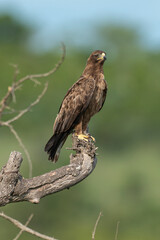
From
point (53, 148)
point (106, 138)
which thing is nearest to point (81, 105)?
point (53, 148)

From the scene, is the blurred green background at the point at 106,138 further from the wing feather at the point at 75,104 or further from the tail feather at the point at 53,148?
the tail feather at the point at 53,148

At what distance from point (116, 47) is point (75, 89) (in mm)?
51401

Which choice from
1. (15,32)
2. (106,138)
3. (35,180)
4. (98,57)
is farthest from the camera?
(15,32)

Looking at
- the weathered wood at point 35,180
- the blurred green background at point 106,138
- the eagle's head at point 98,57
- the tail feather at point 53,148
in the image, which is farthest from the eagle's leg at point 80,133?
the blurred green background at point 106,138

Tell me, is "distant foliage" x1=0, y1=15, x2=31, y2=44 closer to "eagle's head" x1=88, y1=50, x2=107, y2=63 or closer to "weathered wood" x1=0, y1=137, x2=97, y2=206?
"eagle's head" x1=88, y1=50, x2=107, y2=63

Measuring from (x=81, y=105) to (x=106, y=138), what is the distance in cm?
3755

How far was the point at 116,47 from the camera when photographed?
60.0 m

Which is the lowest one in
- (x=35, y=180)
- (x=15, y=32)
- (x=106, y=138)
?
(x=35, y=180)

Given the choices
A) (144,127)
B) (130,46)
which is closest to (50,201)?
(144,127)

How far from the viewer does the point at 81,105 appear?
8820 mm

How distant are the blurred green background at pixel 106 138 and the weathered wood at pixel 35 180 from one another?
16270 millimetres

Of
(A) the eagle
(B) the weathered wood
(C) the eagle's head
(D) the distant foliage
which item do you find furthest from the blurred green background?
(B) the weathered wood

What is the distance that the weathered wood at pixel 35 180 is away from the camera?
650 cm

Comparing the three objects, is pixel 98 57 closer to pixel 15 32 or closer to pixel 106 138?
pixel 106 138
